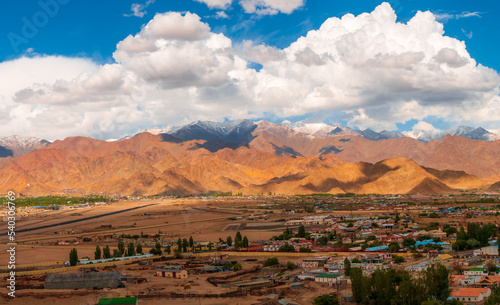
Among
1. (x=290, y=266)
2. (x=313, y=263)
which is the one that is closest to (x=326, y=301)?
(x=290, y=266)

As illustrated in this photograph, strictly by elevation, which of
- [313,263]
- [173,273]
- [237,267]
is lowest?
[313,263]

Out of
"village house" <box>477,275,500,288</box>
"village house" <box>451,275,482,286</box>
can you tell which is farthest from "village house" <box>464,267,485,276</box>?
"village house" <box>477,275,500,288</box>

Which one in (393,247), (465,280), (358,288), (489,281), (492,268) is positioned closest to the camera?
(358,288)

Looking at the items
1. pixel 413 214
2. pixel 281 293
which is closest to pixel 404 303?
pixel 281 293

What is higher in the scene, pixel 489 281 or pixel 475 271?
pixel 475 271

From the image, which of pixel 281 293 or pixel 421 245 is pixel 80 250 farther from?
pixel 421 245

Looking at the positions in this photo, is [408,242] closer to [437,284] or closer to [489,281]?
[489,281]

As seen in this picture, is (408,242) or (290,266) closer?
(290,266)

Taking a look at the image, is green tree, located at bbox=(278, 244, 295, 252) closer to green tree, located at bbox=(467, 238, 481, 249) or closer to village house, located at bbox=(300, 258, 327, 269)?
village house, located at bbox=(300, 258, 327, 269)

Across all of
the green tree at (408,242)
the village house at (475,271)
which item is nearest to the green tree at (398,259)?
the village house at (475,271)

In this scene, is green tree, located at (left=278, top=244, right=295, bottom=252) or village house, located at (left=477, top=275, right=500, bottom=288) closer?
village house, located at (left=477, top=275, right=500, bottom=288)

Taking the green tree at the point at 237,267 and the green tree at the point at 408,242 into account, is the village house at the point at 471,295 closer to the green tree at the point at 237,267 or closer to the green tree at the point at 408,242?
the green tree at the point at 237,267

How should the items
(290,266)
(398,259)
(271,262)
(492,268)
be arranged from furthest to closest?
(271,262) < (398,259) < (290,266) < (492,268)
